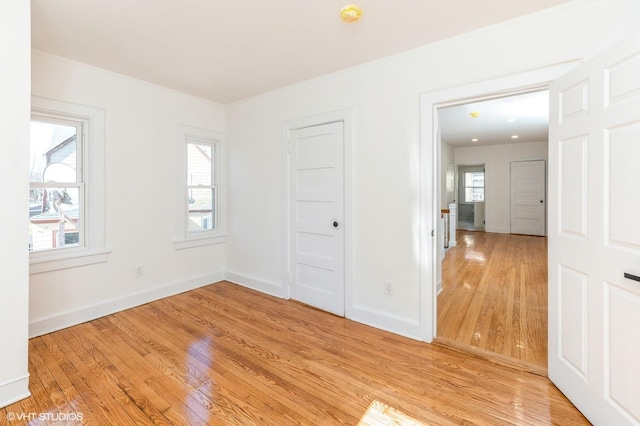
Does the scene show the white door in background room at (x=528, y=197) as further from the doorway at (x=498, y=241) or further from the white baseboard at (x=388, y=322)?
the white baseboard at (x=388, y=322)

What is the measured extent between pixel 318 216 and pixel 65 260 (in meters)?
2.47

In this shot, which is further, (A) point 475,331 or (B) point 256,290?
(B) point 256,290

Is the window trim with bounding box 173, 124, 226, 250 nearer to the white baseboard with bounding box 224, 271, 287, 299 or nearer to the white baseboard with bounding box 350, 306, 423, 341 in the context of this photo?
the white baseboard with bounding box 224, 271, 287, 299

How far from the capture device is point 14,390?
1769 mm

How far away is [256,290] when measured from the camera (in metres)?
3.80

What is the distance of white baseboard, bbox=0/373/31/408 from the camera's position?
173 centimetres

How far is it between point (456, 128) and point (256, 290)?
201 inches

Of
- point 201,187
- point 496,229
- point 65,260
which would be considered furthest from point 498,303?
point 496,229

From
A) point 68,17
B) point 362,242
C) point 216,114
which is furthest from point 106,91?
point 362,242

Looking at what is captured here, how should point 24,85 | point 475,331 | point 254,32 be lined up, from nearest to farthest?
point 24,85 < point 254,32 < point 475,331

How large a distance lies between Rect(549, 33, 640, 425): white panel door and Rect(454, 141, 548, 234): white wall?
746cm

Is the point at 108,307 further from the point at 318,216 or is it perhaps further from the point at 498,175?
the point at 498,175

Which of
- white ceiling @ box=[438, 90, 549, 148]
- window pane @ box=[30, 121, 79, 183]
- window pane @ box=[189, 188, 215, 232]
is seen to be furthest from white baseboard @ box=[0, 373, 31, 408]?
white ceiling @ box=[438, 90, 549, 148]

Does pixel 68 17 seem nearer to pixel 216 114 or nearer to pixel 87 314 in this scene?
pixel 216 114
